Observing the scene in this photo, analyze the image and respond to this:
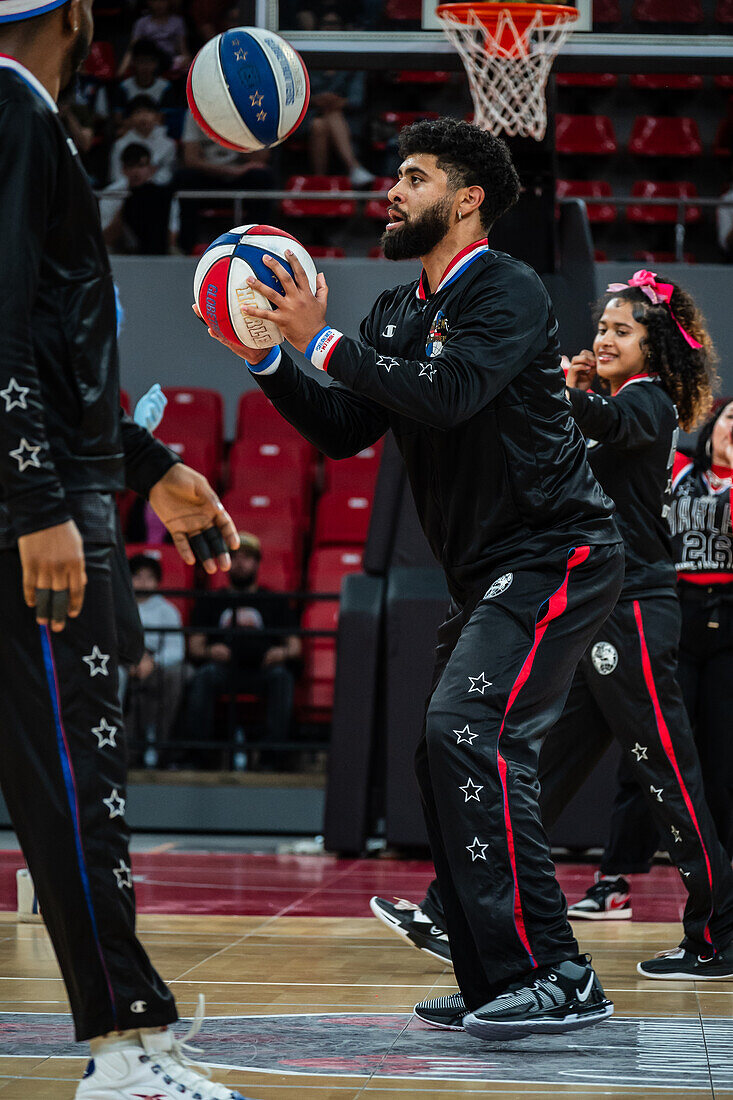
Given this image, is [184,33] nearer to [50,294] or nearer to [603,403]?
[603,403]

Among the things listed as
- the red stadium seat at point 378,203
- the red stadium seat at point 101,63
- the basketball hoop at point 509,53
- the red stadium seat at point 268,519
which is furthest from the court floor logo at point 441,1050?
the red stadium seat at point 101,63

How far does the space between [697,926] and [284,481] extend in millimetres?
6987

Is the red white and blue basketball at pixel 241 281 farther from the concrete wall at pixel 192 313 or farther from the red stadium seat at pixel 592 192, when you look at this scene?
the red stadium seat at pixel 592 192

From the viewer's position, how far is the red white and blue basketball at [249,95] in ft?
14.3

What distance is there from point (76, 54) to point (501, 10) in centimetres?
482

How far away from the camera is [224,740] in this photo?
8906mm

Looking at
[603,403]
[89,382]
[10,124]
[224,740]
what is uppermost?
[10,124]

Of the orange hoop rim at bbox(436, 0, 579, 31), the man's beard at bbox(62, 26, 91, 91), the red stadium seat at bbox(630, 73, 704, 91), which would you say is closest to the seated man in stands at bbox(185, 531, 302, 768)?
the orange hoop rim at bbox(436, 0, 579, 31)

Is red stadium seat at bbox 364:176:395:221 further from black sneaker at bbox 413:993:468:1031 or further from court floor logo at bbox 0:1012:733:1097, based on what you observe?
court floor logo at bbox 0:1012:733:1097

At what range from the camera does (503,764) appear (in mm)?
3303

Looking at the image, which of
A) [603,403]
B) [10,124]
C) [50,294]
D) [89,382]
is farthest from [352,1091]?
[603,403]

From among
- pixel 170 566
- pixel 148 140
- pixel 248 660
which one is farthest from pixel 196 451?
pixel 148 140

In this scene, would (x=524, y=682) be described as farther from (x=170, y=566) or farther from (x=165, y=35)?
(x=165, y=35)

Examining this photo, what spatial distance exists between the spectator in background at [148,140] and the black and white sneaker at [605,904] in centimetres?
877
